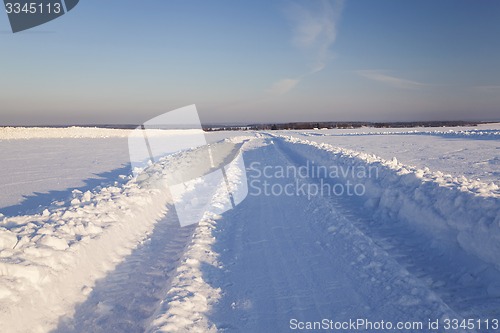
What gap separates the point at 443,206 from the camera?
20.3 feet

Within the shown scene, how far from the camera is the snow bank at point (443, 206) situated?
5027 millimetres

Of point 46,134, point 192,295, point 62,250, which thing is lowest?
point 192,295

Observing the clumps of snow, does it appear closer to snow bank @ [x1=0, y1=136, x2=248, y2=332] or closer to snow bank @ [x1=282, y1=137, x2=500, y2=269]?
snow bank @ [x1=0, y1=136, x2=248, y2=332]

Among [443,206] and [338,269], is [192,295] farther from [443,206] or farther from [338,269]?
[443,206]

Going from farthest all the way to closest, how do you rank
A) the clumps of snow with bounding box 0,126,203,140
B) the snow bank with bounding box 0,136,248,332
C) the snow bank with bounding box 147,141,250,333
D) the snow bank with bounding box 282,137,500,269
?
1. the clumps of snow with bounding box 0,126,203,140
2. the snow bank with bounding box 282,137,500,269
3. the snow bank with bounding box 0,136,248,332
4. the snow bank with bounding box 147,141,250,333

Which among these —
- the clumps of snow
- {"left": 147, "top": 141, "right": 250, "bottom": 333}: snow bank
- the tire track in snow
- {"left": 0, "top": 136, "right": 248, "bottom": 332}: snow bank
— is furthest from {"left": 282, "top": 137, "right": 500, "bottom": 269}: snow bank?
the clumps of snow

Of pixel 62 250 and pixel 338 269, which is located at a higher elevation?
pixel 62 250

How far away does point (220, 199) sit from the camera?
31.7 feet

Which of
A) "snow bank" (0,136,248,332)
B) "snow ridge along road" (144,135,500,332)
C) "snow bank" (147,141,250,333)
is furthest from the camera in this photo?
"snow bank" (0,136,248,332)

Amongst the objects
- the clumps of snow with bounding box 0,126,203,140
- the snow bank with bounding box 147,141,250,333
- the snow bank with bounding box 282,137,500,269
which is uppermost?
the clumps of snow with bounding box 0,126,203,140

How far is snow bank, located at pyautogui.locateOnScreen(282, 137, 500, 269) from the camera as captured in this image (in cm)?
503

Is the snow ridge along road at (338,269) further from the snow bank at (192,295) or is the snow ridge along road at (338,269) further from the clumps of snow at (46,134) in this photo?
the clumps of snow at (46,134)

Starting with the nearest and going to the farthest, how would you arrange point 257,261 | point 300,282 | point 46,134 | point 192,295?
point 192,295
point 300,282
point 257,261
point 46,134

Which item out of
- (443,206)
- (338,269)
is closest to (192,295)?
(338,269)
